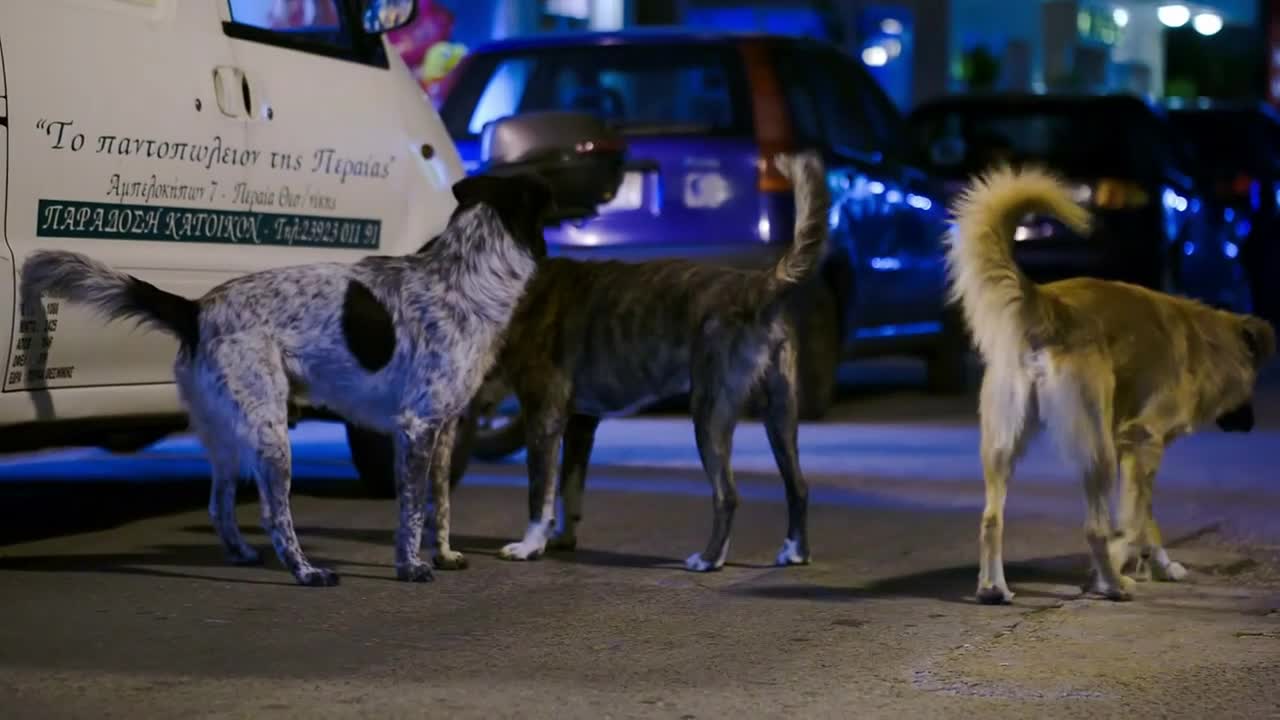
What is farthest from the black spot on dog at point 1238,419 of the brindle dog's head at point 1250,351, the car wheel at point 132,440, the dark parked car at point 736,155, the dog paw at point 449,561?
the car wheel at point 132,440

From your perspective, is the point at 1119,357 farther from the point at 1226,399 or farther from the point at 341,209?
the point at 341,209

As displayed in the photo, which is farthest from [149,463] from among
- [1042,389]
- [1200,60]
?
[1200,60]

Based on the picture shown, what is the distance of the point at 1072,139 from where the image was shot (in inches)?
612

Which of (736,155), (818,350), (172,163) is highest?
(172,163)

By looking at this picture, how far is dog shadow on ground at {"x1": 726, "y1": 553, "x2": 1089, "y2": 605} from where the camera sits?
6.32 metres

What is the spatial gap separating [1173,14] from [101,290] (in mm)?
38201

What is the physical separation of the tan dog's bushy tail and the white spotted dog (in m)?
0.80

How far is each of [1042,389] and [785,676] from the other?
1.49 m

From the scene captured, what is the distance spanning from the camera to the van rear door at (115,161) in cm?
626

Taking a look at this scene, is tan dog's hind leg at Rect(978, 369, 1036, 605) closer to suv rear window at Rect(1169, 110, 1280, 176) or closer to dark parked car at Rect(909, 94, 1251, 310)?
dark parked car at Rect(909, 94, 1251, 310)

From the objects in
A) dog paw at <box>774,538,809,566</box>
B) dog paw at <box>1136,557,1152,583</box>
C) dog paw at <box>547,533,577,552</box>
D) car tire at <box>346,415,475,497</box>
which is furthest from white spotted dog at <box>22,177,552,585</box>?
dog paw at <box>1136,557,1152,583</box>

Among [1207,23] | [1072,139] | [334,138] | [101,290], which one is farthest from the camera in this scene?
[1207,23]

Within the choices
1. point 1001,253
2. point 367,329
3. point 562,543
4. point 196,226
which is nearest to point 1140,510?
point 1001,253

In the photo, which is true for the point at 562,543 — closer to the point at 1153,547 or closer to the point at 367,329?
the point at 367,329
